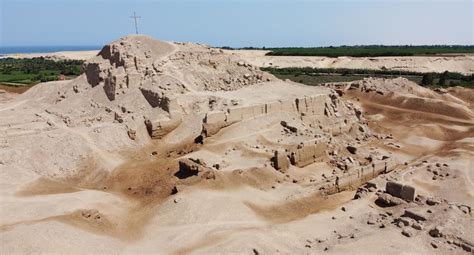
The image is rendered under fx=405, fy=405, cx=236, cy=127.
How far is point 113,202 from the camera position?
582 inches

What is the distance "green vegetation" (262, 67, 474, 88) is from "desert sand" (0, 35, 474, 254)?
15.9 metres

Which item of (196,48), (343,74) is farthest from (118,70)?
(343,74)

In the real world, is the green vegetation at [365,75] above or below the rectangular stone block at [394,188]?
above

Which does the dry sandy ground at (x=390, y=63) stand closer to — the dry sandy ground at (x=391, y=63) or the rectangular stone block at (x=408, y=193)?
the dry sandy ground at (x=391, y=63)

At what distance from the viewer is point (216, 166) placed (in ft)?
53.1

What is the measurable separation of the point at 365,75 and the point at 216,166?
134ft

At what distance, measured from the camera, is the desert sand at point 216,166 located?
1198 cm

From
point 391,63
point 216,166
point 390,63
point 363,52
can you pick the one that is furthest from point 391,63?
point 216,166

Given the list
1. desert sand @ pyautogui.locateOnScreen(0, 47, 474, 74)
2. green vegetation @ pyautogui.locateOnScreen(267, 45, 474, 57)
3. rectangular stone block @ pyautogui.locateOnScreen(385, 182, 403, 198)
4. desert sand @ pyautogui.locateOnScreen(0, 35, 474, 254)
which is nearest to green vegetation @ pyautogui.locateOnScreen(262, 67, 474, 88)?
desert sand @ pyautogui.locateOnScreen(0, 47, 474, 74)

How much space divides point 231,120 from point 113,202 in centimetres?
745

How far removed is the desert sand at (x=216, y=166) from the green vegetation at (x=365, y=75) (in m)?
15.9

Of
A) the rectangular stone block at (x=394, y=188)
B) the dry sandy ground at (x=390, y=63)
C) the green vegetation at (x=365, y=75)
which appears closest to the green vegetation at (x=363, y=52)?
the dry sandy ground at (x=390, y=63)

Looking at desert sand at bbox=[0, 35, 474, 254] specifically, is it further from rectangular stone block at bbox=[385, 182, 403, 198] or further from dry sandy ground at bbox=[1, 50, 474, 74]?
dry sandy ground at bbox=[1, 50, 474, 74]

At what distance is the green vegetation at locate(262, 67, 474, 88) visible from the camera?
43.4 metres
